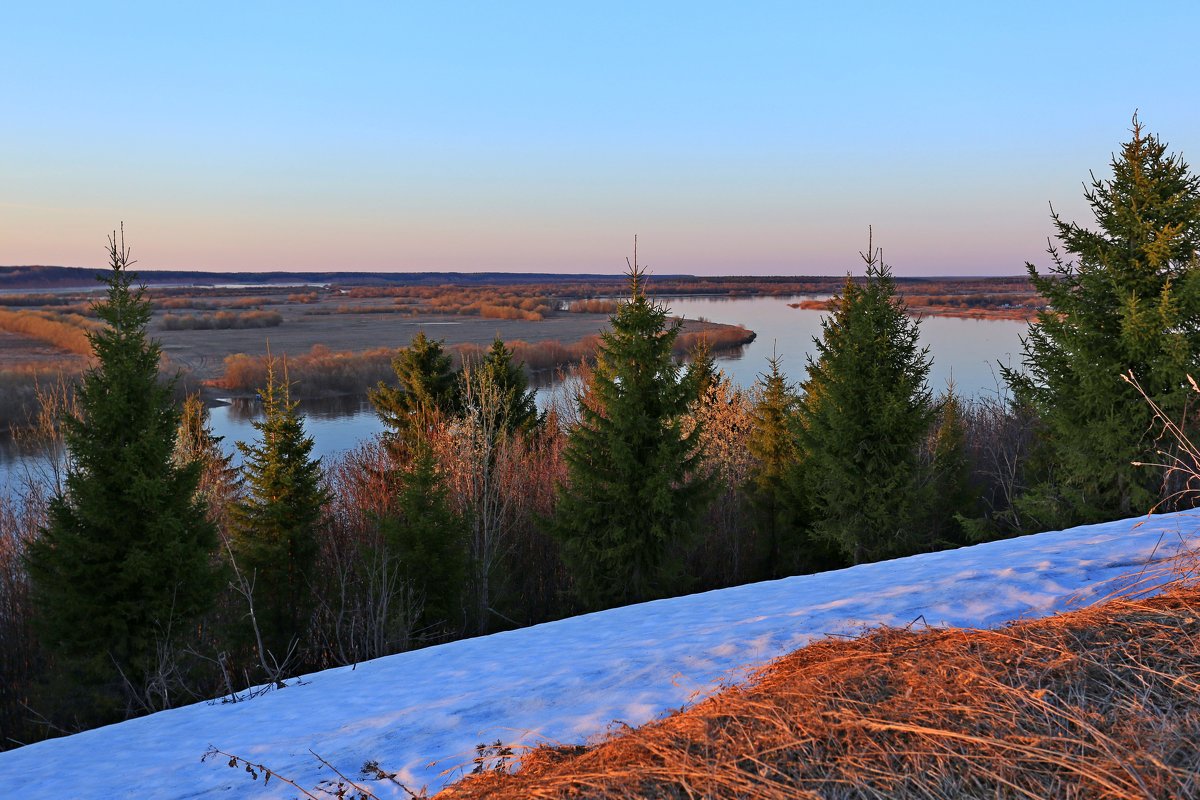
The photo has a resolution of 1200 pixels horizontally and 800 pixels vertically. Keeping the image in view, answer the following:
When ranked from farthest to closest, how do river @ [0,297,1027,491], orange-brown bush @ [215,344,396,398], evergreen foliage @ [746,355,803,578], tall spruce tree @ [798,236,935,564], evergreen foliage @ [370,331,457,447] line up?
orange-brown bush @ [215,344,396,398], river @ [0,297,1027,491], evergreen foliage @ [370,331,457,447], evergreen foliage @ [746,355,803,578], tall spruce tree @ [798,236,935,564]

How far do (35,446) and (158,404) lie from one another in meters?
28.0

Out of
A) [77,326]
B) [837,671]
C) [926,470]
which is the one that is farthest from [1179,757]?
[77,326]

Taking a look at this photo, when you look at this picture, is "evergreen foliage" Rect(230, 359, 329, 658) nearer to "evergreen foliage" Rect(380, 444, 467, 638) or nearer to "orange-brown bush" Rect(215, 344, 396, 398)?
"evergreen foliage" Rect(380, 444, 467, 638)

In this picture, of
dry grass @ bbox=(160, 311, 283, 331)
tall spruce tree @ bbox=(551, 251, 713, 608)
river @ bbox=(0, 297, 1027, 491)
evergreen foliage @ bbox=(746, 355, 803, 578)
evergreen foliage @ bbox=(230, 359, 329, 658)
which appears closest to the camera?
evergreen foliage @ bbox=(230, 359, 329, 658)

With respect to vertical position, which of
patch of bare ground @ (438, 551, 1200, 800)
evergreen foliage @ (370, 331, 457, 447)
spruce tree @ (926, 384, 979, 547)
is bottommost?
spruce tree @ (926, 384, 979, 547)

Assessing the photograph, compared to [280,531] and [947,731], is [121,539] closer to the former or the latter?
[280,531]

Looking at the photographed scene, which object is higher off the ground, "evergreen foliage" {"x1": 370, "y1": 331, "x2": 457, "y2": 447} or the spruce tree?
"evergreen foliage" {"x1": 370, "y1": 331, "x2": 457, "y2": 447}

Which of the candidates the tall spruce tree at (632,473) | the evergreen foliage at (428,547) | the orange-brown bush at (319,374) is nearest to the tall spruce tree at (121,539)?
the evergreen foliage at (428,547)

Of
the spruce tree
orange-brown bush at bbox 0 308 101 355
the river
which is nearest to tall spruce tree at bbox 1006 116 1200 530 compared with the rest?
the spruce tree

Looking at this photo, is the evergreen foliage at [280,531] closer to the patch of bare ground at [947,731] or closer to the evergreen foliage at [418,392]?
the evergreen foliage at [418,392]

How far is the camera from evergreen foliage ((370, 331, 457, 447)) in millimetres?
26750

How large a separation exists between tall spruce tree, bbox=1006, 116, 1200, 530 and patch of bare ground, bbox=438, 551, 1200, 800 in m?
11.2

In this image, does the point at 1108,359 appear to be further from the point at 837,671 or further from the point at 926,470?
the point at 837,671

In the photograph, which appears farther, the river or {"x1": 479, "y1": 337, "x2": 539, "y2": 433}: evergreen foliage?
the river
